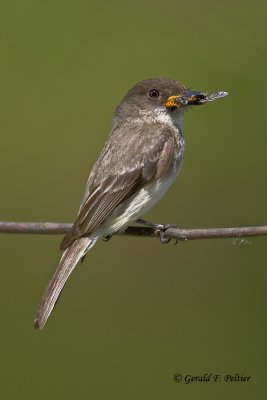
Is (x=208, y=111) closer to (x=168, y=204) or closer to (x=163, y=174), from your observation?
(x=168, y=204)

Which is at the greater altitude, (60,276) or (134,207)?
(134,207)

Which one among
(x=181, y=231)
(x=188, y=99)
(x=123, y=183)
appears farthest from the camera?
(x=188, y=99)

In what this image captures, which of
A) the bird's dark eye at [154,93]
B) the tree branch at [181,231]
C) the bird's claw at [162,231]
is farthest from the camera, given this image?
the bird's dark eye at [154,93]

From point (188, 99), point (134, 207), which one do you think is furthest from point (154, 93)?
point (134, 207)

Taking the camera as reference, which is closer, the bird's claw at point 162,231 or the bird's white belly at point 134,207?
the bird's claw at point 162,231

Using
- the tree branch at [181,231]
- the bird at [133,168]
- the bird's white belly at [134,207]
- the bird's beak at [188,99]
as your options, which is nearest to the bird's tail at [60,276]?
the bird at [133,168]

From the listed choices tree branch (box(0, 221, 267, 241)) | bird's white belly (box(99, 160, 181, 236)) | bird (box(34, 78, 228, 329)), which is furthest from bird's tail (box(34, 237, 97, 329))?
tree branch (box(0, 221, 267, 241))

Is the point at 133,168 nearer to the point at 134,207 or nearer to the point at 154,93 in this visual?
the point at 134,207

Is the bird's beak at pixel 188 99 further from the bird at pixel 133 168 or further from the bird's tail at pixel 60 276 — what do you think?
the bird's tail at pixel 60 276

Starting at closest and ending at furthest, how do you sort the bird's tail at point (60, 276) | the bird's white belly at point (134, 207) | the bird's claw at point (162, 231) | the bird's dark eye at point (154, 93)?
the bird's tail at point (60, 276) < the bird's claw at point (162, 231) < the bird's white belly at point (134, 207) < the bird's dark eye at point (154, 93)

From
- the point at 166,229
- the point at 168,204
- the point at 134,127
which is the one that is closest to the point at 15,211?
the point at 168,204
